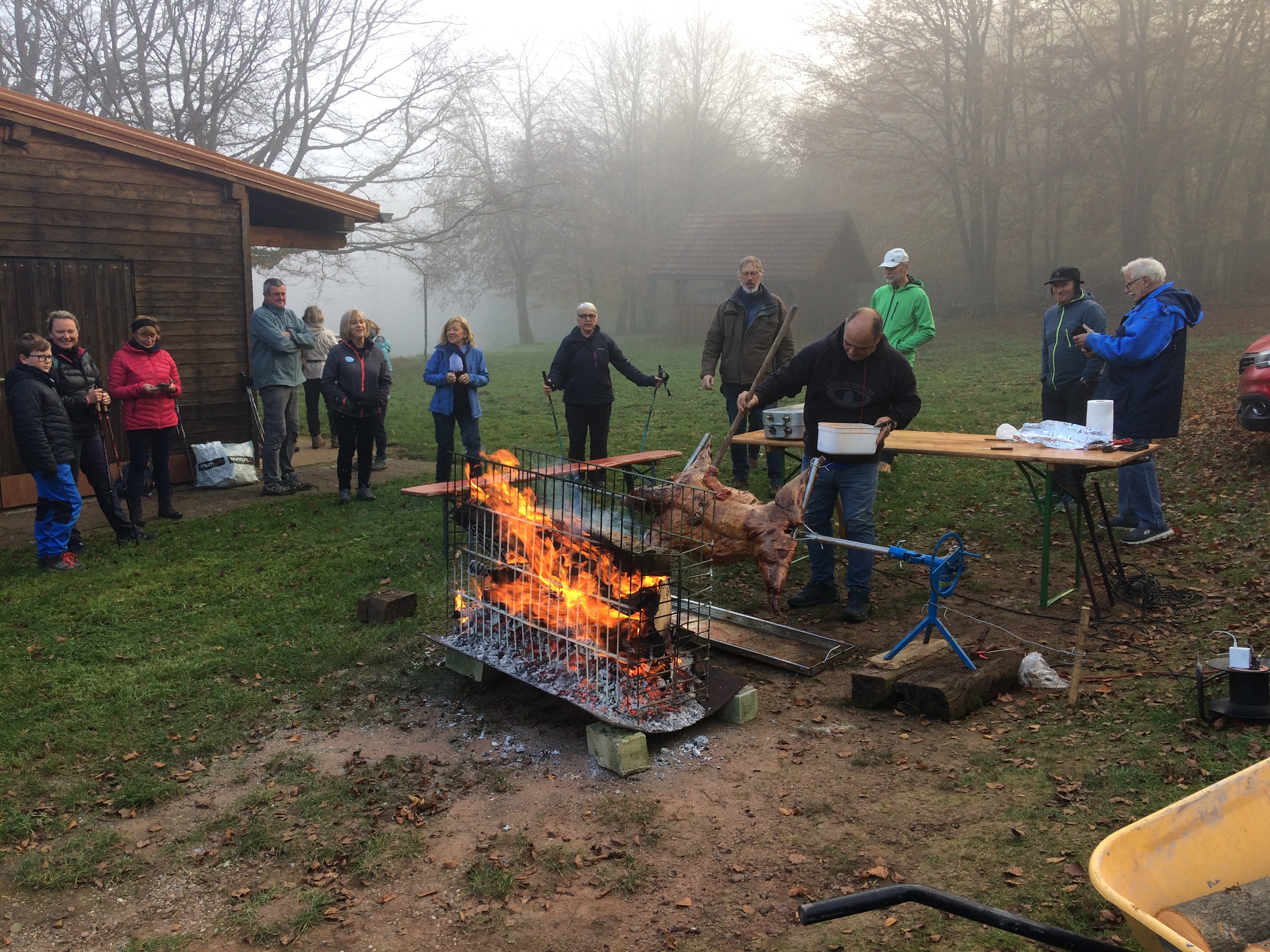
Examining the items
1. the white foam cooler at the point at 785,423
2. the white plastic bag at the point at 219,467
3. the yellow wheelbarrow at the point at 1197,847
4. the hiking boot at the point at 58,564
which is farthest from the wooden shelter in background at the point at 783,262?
the yellow wheelbarrow at the point at 1197,847

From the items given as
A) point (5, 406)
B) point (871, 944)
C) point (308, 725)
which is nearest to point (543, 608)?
point (308, 725)

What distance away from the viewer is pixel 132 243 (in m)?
10.1

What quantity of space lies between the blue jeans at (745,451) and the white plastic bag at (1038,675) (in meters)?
4.22

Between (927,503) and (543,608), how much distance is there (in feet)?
17.1

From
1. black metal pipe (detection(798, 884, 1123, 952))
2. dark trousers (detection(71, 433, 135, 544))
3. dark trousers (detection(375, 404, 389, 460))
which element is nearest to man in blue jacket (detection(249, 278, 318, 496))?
dark trousers (detection(375, 404, 389, 460))

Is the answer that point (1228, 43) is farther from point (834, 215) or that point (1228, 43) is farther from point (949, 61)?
point (834, 215)

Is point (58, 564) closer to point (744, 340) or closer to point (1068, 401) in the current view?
point (744, 340)

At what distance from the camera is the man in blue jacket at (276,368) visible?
10305mm

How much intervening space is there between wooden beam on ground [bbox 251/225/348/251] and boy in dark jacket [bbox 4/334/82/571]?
16.4 ft

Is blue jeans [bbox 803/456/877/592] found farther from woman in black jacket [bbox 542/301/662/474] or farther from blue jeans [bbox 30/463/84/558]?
blue jeans [bbox 30/463/84/558]

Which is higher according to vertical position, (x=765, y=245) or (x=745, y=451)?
(x=765, y=245)

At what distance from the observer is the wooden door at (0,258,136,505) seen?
9.24 meters

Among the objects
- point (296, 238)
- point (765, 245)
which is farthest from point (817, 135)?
point (296, 238)

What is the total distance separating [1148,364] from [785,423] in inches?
113
